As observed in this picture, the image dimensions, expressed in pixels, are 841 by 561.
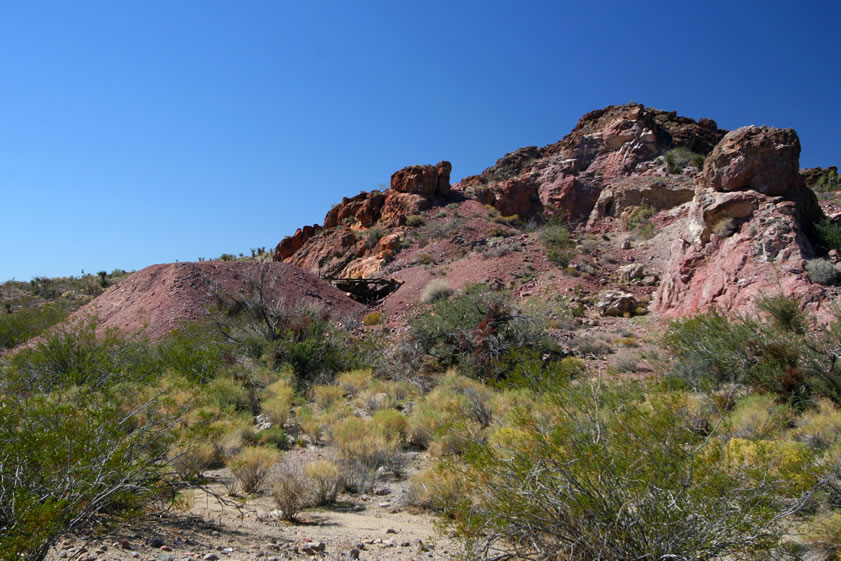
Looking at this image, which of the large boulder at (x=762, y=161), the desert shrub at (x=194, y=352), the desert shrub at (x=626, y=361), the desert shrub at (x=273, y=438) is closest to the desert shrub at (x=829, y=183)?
the large boulder at (x=762, y=161)

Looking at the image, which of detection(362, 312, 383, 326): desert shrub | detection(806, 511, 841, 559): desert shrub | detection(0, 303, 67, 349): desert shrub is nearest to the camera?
detection(806, 511, 841, 559): desert shrub

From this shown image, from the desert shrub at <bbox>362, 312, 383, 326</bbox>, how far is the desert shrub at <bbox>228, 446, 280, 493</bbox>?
40.4ft

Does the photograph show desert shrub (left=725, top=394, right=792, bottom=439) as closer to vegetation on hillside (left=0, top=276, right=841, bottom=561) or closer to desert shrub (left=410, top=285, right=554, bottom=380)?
vegetation on hillside (left=0, top=276, right=841, bottom=561)

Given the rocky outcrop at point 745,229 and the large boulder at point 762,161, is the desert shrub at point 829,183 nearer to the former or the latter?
the rocky outcrop at point 745,229

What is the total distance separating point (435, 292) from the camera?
63.8 feet

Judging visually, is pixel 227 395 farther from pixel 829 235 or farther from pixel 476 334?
pixel 829 235

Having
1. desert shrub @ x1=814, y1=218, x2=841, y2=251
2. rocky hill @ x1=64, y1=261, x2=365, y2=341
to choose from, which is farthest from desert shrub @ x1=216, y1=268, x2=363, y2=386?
desert shrub @ x1=814, y1=218, x2=841, y2=251

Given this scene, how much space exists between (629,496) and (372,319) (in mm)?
15663

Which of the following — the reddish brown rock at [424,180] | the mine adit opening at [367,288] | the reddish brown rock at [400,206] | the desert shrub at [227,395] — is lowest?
the desert shrub at [227,395]

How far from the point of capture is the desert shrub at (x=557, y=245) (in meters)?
21.9

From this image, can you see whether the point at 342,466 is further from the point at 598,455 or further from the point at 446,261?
the point at 446,261

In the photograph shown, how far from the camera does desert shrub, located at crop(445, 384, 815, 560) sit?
9.18 feet

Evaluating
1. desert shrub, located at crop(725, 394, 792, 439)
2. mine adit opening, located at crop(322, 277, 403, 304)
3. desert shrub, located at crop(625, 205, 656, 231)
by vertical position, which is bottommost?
desert shrub, located at crop(725, 394, 792, 439)

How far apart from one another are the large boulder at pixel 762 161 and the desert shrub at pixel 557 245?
830 centimetres
